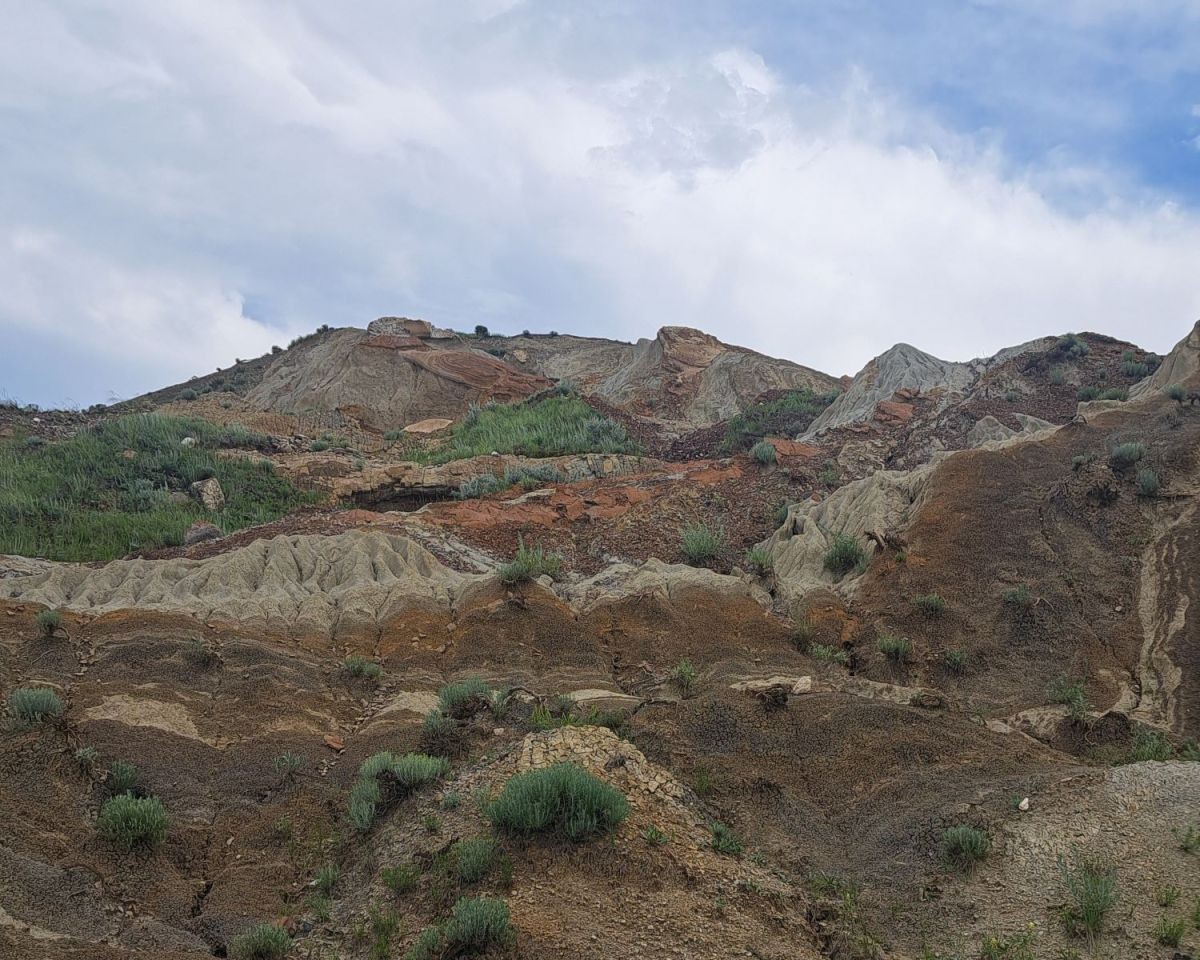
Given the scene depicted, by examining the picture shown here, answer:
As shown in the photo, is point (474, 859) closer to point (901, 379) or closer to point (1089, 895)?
point (1089, 895)

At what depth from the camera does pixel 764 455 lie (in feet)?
77.6

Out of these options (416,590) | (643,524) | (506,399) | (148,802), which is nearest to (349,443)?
(506,399)

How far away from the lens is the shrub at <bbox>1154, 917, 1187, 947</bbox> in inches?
243

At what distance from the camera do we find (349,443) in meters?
A: 33.3

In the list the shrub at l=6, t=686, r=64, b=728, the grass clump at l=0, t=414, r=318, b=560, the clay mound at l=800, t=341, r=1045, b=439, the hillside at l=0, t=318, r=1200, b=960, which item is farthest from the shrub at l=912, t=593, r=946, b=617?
the clay mound at l=800, t=341, r=1045, b=439

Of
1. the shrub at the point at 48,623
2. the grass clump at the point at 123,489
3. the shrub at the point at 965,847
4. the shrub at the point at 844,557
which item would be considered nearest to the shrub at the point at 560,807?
the shrub at the point at 965,847

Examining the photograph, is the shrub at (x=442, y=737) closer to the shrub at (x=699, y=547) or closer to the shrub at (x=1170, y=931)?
the shrub at (x=1170, y=931)

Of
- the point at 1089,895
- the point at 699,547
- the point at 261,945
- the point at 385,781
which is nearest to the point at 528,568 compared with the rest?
the point at 699,547

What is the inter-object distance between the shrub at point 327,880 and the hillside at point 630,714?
3cm

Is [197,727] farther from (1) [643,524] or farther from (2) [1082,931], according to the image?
(1) [643,524]

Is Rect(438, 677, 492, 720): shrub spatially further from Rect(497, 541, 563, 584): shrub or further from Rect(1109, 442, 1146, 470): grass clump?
Rect(1109, 442, 1146, 470): grass clump

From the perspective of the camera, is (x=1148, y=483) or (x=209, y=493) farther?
(x=209, y=493)

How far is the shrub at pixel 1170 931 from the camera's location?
20.3 feet

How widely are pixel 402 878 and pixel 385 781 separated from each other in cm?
176
